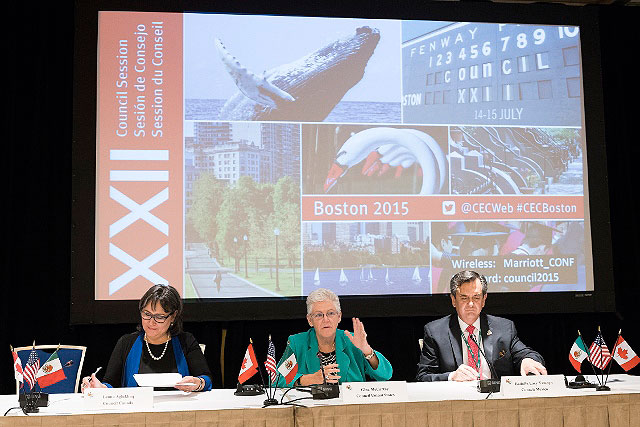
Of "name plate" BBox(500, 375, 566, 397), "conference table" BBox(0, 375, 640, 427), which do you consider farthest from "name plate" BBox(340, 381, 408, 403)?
"name plate" BBox(500, 375, 566, 397)

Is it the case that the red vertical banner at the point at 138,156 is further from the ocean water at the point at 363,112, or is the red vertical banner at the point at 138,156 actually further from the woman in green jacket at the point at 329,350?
the woman in green jacket at the point at 329,350

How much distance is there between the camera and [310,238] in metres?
4.82

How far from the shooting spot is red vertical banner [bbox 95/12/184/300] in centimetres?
464

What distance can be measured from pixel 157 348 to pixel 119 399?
0.76m

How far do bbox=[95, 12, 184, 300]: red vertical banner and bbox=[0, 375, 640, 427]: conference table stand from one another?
6.11 feet

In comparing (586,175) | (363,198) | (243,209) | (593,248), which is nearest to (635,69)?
(586,175)

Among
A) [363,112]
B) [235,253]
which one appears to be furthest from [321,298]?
[363,112]

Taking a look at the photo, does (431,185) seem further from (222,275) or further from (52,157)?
(52,157)

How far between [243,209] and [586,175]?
2.51 m

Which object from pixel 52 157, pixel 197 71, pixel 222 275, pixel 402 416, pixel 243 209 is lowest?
pixel 402 416

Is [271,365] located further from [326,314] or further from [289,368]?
[326,314]

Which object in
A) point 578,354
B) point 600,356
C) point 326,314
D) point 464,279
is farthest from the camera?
A: point 464,279

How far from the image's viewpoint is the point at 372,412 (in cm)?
257

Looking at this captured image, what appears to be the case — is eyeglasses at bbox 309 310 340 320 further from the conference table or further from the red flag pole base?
the red flag pole base
